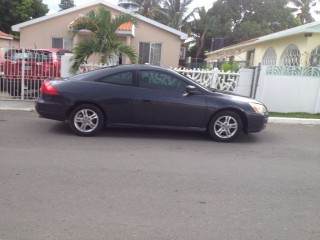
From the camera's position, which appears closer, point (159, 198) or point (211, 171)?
point (159, 198)

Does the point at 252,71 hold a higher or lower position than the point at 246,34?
lower

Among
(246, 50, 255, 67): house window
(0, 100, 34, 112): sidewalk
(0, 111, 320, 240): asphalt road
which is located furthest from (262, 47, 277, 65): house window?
(0, 100, 34, 112): sidewalk

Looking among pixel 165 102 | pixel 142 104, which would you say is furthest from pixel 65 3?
pixel 165 102

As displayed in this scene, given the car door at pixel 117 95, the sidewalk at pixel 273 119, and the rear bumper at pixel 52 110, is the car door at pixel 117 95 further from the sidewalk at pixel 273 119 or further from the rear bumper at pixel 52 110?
the sidewalk at pixel 273 119

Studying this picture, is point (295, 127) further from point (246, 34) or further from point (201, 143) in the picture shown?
point (246, 34)

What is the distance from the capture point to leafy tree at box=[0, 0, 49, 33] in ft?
105

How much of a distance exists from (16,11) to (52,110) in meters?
28.6

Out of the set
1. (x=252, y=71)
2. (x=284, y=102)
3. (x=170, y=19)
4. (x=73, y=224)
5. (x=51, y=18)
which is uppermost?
(x=170, y=19)

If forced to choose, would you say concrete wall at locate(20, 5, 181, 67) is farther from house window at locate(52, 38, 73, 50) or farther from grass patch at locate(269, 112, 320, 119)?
grass patch at locate(269, 112, 320, 119)

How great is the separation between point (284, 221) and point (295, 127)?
6.12 metres

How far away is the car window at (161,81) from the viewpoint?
7188 millimetres

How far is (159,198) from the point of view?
4199 mm

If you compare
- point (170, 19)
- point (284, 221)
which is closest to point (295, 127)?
point (284, 221)

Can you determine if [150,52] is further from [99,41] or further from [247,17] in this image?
[247,17]
